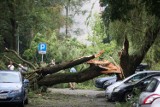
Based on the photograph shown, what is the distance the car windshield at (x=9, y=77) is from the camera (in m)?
18.6

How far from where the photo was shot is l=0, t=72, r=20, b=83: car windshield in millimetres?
18594

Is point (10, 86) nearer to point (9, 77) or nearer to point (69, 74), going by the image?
point (9, 77)

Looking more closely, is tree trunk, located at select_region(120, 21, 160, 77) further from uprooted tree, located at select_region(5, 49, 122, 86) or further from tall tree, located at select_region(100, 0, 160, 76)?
uprooted tree, located at select_region(5, 49, 122, 86)

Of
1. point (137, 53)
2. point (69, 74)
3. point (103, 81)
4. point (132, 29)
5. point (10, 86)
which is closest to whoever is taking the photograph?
point (10, 86)

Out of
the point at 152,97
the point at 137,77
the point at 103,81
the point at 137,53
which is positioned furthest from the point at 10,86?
the point at 103,81

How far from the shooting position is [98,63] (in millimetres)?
24344

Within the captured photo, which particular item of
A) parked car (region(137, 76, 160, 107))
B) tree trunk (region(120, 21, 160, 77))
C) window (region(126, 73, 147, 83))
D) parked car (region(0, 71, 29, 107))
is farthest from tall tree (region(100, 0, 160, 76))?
parked car (region(137, 76, 160, 107))

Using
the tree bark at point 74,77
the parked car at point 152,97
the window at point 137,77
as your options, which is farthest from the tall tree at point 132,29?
the parked car at point 152,97

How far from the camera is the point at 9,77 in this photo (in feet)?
62.3

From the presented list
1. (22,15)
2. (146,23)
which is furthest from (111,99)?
(22,15)

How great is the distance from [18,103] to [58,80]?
750cm

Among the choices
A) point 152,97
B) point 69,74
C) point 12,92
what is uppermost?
point 69,74

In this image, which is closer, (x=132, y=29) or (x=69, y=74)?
(x=132, y=29)

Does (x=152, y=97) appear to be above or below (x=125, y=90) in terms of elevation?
below
